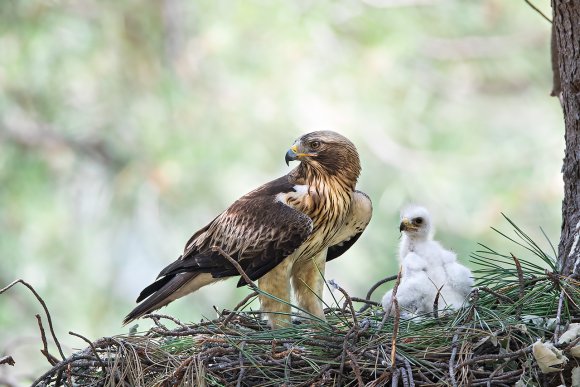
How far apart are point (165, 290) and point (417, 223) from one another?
1086 mm

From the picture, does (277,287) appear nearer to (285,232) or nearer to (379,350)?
(285,232)

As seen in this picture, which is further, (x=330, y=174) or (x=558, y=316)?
(x=330, y=174)

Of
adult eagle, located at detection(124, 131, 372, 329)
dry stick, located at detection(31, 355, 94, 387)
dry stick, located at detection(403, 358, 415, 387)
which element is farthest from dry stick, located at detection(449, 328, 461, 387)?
dry stick, located at detection(31, 355, 94, 387)

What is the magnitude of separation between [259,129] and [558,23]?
5.86 metres

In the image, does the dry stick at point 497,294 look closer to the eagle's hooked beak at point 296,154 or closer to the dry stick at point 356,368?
the dry stick at point 356,368

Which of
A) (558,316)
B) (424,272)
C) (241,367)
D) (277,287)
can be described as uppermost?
(277,287)

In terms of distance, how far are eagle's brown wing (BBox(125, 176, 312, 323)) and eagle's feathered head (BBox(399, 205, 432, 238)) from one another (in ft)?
1.47

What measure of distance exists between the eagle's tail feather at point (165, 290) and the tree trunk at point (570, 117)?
150 cm

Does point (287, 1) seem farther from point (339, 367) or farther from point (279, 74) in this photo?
point (339, 367)

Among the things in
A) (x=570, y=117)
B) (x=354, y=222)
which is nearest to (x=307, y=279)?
(x=354, y=222)

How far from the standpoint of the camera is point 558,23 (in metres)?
3.64

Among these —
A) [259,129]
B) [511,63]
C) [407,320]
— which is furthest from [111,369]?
[511,63]

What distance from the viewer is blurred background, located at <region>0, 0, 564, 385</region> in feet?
30.1

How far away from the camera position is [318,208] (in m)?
4.30
